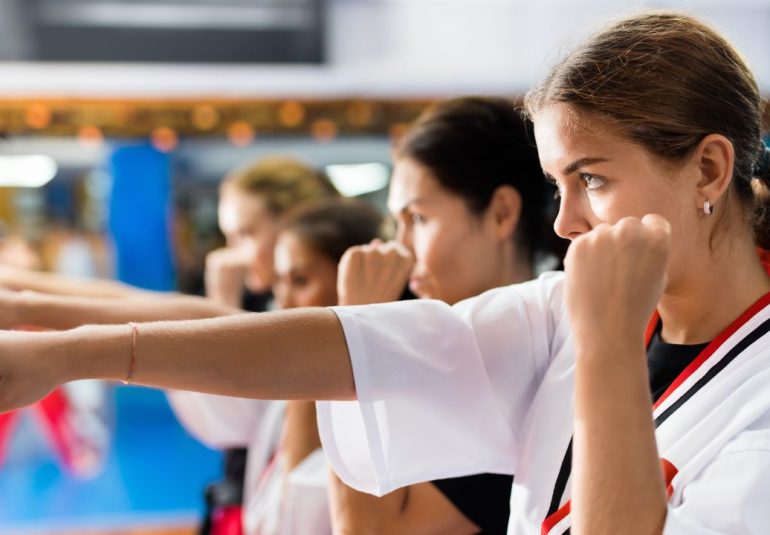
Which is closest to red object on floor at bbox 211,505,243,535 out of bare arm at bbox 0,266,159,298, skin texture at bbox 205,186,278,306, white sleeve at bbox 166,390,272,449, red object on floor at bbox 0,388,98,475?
white sleeve at bbox 166,390,272,449

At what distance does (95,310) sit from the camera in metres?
1.27

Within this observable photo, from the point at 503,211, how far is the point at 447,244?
0.42ft

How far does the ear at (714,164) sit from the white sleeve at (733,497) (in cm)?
27

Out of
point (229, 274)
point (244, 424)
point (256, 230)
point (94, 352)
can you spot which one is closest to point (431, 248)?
point (94, 352)

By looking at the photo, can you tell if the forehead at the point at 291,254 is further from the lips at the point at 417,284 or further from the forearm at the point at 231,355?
the forearm at the point at 231,355

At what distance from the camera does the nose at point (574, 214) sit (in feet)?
3.11

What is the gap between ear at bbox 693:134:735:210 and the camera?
94 cm

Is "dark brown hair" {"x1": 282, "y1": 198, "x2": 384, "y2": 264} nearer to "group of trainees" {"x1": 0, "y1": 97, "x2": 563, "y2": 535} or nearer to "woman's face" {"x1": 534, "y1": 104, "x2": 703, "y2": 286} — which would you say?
"group of trainees" {"x1": 0, "y1": 97, "x2": 563, "y2": 535}

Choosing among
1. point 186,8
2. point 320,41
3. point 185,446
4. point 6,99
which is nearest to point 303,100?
point 320,41

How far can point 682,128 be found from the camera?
92cm

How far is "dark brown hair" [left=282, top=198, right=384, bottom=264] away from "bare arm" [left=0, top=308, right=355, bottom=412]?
3.33ft

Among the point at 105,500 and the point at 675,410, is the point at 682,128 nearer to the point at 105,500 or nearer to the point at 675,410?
the point at 675,410

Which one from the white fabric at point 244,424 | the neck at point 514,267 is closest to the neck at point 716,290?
the neck at point 514,267

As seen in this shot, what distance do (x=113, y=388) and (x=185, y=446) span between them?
1.07 metres
